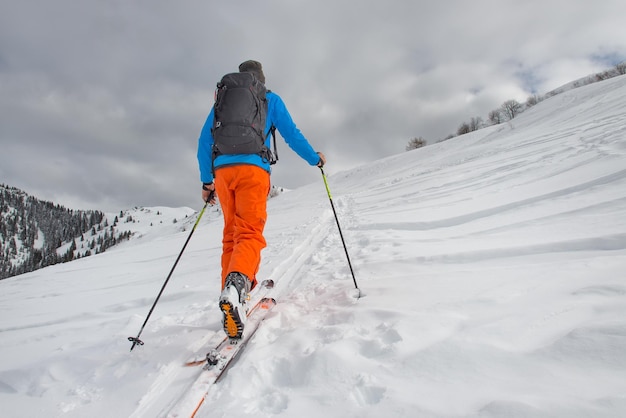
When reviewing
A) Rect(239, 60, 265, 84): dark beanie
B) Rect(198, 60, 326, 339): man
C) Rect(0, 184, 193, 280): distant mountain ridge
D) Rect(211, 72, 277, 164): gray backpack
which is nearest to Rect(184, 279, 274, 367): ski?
Rect(198, 60, 326, 339): man

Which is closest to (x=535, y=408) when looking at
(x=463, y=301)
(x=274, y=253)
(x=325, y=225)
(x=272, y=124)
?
(x=463, y=301)

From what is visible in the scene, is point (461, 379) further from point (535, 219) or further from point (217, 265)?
point (217, 265)

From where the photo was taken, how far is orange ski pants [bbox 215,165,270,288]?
8.16ft

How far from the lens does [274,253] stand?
18.7ft

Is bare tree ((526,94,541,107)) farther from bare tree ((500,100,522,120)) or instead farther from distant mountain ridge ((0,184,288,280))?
distant mountain ridge ((0,184,288,280))

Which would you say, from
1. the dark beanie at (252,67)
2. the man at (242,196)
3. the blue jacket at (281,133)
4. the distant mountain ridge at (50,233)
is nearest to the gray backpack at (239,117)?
the man at (242,196)

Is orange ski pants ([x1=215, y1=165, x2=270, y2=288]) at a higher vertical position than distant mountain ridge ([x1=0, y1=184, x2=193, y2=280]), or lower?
lower

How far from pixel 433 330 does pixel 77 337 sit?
3.24 metres

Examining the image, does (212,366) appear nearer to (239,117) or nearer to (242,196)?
(242,196)

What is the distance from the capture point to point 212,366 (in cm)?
194

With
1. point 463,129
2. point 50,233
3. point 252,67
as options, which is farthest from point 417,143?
point 50,233

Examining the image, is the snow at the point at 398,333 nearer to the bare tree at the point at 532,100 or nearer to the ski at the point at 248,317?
the ski at the point at 248,317

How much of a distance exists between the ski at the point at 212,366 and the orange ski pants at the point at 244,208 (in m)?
0.43

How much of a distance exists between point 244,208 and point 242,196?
Result: 0.38 feet
